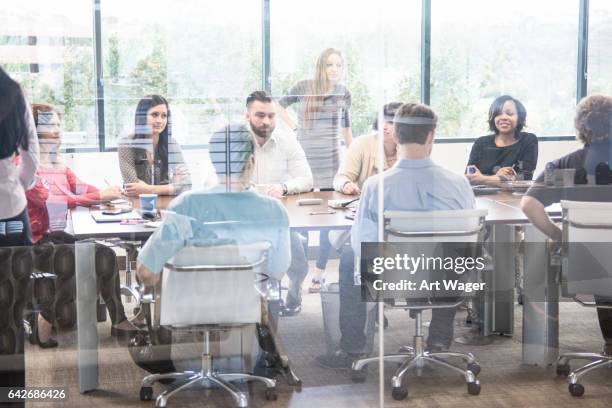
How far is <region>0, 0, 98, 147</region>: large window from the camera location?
4082 mm

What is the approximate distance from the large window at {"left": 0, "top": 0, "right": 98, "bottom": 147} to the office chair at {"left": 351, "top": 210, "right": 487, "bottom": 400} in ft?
4.49

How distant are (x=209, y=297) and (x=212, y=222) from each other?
12.3 inches

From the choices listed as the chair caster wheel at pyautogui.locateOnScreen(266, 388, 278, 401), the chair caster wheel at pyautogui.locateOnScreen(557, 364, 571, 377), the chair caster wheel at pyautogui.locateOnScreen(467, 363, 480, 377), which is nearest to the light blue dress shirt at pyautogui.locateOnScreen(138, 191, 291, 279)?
the chair caster wheel at pyautogui.locateOnScreen(266, 388, 278, 401)

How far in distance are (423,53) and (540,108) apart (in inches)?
23.2

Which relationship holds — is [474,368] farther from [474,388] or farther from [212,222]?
[212,222]

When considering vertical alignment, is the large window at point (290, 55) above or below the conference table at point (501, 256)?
above

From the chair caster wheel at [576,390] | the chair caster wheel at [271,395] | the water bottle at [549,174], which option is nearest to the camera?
the chair caster wheel at [271,395]

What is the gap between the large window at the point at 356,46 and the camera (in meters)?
4.34

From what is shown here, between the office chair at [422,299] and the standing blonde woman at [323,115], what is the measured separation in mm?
345

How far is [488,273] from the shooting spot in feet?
14.8

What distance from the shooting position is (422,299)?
452 cm

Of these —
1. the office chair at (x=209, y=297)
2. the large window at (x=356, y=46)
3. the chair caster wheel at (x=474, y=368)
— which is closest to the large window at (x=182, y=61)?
the large window at (x=356, y=46)

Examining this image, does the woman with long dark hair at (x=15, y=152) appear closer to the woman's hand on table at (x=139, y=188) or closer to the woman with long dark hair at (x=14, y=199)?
the woman with long dark hair at (x=14, y=199)

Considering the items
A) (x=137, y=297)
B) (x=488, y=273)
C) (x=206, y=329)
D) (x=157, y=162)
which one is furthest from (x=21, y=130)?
(x=488, y=273)
